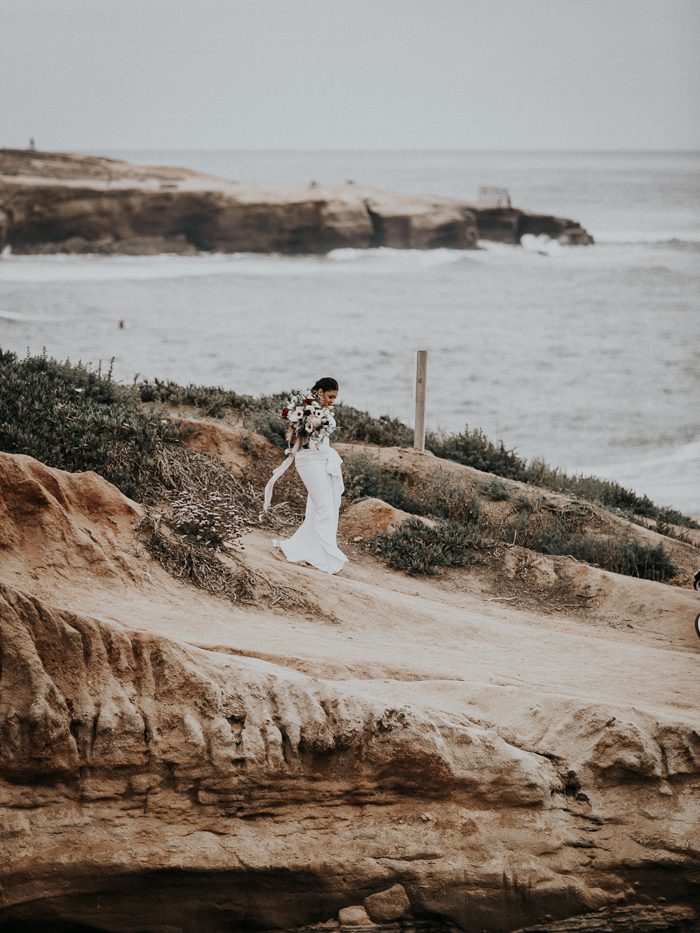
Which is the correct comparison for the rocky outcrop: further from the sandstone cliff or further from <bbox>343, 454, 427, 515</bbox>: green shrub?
the sandstone cliff

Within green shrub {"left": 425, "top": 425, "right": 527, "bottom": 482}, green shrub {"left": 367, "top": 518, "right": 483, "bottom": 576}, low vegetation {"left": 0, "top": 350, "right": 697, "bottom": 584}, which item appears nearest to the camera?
low vegetation {"left": 0, "top": 350, "right": 697, "bottom": 584}

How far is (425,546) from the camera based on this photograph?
13148mm

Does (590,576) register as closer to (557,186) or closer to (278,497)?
(278,497)

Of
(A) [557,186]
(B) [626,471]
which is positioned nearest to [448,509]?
(B) [626,471]

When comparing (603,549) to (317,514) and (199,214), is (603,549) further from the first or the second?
(199,214)

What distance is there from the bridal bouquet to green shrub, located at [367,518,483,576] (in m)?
1.93

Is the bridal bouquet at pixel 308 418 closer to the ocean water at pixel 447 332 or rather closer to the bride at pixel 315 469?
the bride at pixel 315 469

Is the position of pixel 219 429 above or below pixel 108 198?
below

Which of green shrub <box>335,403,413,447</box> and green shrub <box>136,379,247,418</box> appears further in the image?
green shrub <box>335,403,413,447</box>

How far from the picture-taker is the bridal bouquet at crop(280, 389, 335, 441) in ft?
38.5

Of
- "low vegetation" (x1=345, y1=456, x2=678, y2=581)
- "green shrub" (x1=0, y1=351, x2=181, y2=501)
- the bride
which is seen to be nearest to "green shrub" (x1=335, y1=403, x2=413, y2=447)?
"low vegetation" (x1=345, y1=456, x2=678, y2=581)

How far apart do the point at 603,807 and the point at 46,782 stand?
384cm

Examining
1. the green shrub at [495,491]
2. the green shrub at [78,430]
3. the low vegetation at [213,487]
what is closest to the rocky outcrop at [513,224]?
the low vegetation at [213,487]

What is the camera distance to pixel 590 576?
13133mm
